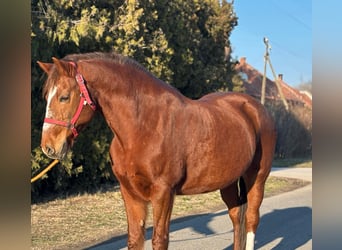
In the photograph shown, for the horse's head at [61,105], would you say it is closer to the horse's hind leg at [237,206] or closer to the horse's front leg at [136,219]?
the horse's front leg at [136,219]

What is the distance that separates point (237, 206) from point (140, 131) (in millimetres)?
1779

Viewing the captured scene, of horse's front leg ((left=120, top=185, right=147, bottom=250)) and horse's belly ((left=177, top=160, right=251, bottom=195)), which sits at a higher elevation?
horse's belly ((left=177, top=160, right=251, bottom=195))

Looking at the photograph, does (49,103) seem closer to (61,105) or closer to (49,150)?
(61,105)

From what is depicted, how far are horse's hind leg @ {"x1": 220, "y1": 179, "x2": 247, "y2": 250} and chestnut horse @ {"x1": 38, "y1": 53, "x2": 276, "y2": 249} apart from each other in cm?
83

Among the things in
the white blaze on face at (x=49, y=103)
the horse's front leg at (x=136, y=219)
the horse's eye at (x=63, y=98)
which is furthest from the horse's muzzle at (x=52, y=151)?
the horse's front leg at (x=136, y=219)

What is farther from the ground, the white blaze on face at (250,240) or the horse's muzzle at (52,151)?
Answer: the horse's muzzle at (52,151)

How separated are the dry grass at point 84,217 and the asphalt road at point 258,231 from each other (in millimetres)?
365

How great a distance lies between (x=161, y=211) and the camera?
2791 mm

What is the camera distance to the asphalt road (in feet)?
17.2

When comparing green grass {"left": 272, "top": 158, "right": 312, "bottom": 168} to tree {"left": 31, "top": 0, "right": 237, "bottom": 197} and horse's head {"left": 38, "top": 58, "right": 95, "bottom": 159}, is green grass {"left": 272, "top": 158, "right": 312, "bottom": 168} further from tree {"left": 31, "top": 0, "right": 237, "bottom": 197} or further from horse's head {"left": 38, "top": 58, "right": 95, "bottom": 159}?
horse's head {"left": 38, "top": 58, "right": 95, "bottom": 159}

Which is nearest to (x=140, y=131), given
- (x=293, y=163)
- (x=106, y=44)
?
(x=106, y=44)

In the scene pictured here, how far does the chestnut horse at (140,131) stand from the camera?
2607mm

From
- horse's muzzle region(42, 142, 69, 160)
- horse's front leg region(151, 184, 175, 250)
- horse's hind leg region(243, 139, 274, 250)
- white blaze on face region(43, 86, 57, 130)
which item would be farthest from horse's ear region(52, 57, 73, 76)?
horse's hind leg region(243, 139, 274, 250)

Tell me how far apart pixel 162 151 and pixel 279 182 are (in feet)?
30.2
